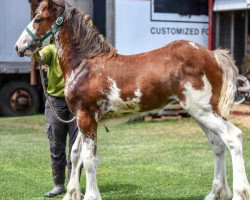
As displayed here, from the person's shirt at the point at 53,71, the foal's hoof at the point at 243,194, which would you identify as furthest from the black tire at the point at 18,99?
the foal's hoof at the point at 243,194

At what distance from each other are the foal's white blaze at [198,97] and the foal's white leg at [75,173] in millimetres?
1255

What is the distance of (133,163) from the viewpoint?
33.5 ft

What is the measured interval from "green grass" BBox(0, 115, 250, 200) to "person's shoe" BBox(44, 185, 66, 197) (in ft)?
0.49

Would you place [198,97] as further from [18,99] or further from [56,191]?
[18,99]

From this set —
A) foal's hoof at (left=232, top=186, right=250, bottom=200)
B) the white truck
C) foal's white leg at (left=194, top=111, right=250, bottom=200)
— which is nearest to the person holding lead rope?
foal's white leg at (left=194, top=111, right=250, bottom=200)

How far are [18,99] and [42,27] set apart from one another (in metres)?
11.5

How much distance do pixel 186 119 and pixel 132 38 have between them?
96.1 inches

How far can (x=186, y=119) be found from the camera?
16.4 metres

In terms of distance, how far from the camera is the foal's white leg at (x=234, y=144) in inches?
262

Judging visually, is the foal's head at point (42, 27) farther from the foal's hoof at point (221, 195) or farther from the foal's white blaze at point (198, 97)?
the foal's hoof at point (221, 195)

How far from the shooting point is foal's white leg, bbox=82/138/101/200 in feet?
22.8

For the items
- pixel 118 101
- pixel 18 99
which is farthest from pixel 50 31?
pixel 18 99

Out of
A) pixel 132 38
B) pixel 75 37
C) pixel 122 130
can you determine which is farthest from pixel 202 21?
pixel 75 37

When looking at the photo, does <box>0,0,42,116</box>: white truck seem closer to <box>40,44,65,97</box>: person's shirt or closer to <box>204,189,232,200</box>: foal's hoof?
<box>40,44,65,97</box>: person's shirt
